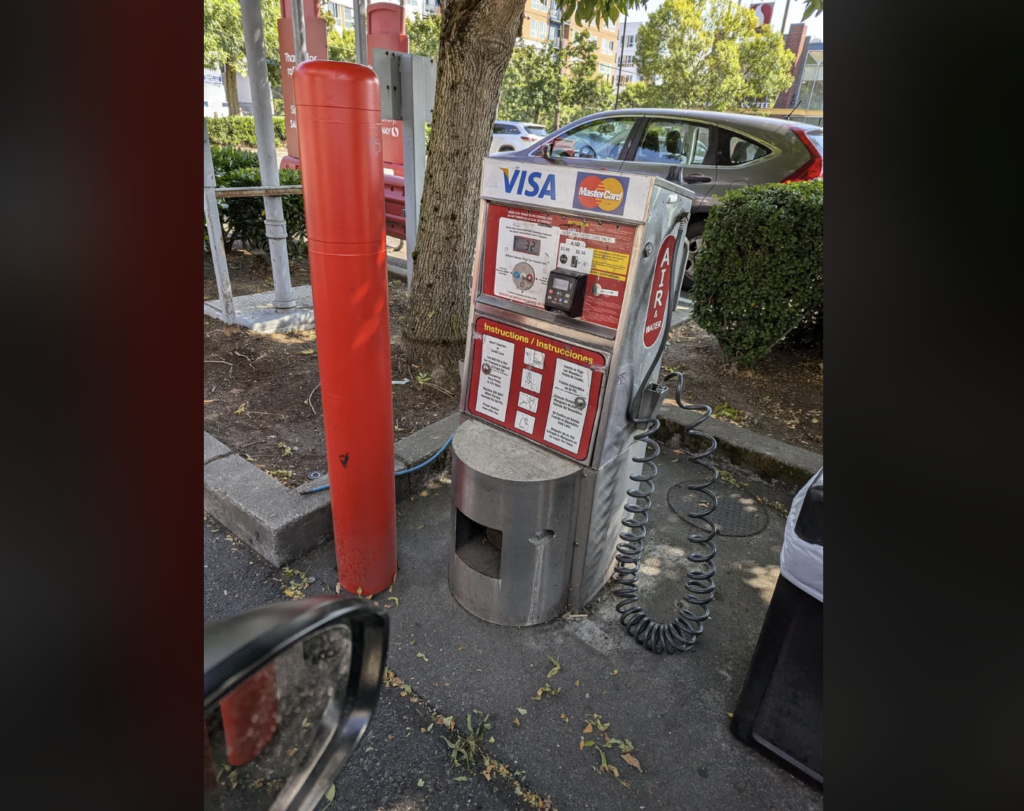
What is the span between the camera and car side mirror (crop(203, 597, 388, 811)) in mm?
844

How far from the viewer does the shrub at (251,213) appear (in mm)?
6941

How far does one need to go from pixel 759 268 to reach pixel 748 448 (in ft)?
4.55

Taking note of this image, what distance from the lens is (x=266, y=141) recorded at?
5391 millimetres

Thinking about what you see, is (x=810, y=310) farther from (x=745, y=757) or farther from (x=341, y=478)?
(x=341, y=478)

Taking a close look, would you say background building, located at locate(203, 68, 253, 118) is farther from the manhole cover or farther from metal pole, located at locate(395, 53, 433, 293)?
the manhole cover

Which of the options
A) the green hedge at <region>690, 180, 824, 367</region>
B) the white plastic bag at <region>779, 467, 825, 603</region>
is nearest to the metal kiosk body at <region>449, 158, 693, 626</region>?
the white plastic bag at <region>779, 467, 825, 603</region>

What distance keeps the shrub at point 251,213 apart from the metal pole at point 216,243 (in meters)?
1.75

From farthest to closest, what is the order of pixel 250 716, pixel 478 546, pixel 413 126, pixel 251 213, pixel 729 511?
pixel 251 213 → pixel 413 126 → pixel 729 511 → pixel 478 546 → pixel 250 716

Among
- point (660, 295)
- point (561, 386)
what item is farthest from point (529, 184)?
point (561, 386)

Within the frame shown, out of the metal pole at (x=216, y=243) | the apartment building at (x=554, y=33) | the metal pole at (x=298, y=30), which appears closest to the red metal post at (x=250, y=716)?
the metal pole at (x=216, y=243)

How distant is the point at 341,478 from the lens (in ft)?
8.73

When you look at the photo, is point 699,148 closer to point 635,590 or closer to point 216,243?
point 216,243
